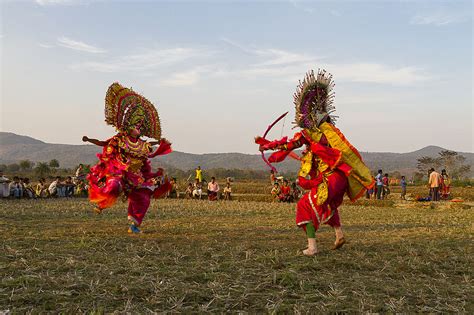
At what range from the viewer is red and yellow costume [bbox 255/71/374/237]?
7629 millimetres

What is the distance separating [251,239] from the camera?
29.8 feet

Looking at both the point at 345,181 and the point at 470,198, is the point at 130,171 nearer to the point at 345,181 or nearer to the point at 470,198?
the point at 345,181

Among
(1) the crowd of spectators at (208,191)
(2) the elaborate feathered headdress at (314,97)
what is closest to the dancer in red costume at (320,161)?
(2) the elaborate feathered headdress at (314,97)

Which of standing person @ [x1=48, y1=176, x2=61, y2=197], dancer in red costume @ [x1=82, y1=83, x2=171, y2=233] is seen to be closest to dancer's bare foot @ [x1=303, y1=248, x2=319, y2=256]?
dancer in red costume @ [x1=82, y1=83, x2=171, y2=233]

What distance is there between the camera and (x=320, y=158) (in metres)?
7.76

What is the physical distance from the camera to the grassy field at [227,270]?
4.79 m

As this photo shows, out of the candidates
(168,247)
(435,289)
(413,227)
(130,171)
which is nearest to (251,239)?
(168,247)

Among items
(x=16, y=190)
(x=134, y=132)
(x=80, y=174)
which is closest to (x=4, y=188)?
(x=16, y=190)

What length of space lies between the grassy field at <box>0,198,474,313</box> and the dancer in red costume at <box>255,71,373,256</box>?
0.61m

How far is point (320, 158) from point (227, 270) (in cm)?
257

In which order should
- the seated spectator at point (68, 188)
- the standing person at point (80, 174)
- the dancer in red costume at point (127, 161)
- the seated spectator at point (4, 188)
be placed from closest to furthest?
the dancer in red costume at point (127, 161) < the seated spectator at point (4, 188) < the seated spectator at point (68, 188) < the standing person at point (80, 174)

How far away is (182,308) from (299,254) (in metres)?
3.20

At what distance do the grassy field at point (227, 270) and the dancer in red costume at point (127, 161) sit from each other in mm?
683

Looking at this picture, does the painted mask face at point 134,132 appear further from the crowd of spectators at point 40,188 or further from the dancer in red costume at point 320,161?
the crowd of spectators at point 40,188
